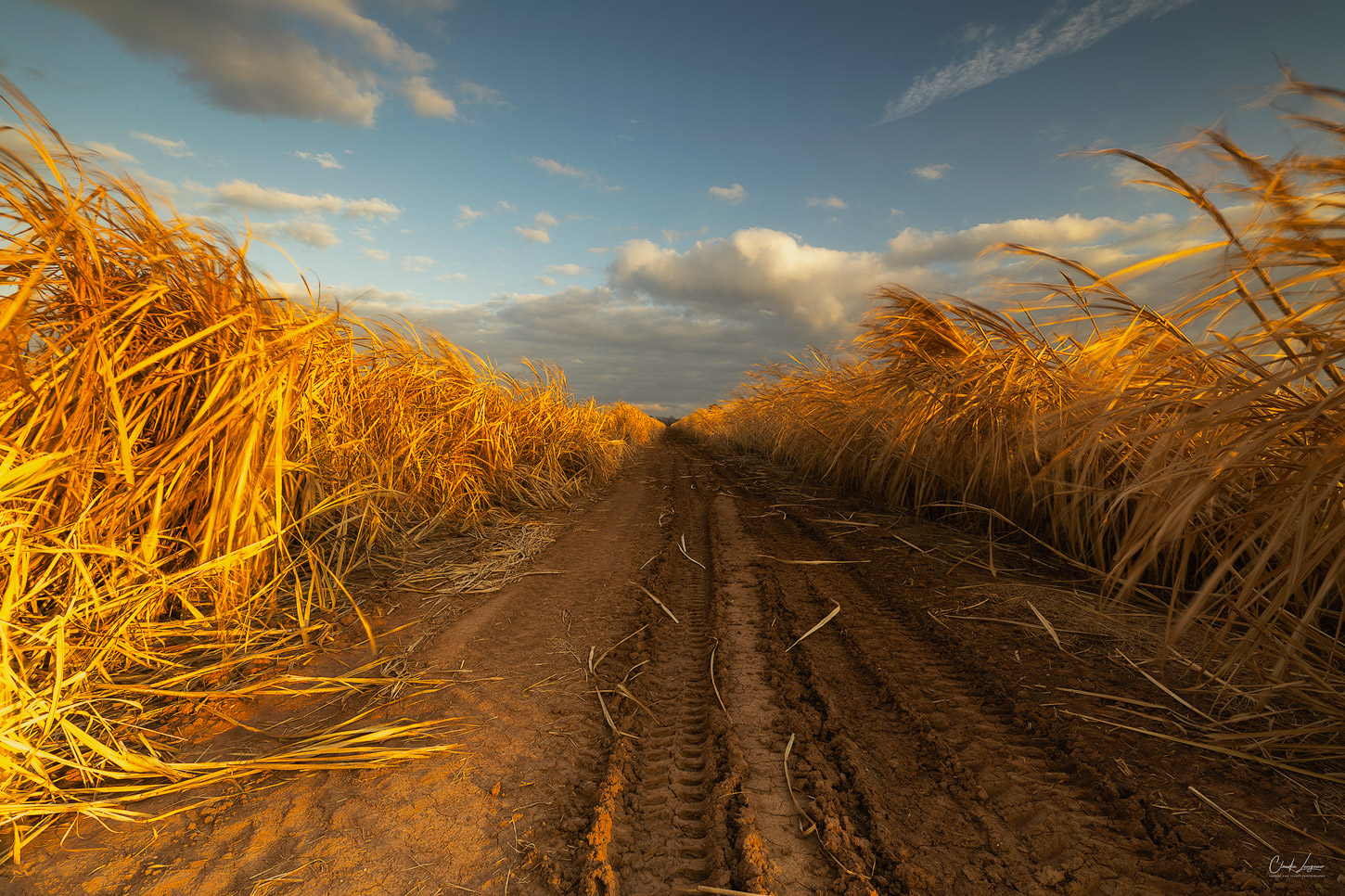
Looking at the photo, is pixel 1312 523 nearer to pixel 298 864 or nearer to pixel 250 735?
pixel 298 864

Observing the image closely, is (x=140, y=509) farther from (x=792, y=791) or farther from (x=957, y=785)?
(x=957, y=785)

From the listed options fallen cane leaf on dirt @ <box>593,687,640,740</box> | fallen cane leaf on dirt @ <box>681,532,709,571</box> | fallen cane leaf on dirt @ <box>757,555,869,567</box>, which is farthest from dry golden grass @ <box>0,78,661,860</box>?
fallen cane leaf on dirt @ <box>757,555,869,567</box>

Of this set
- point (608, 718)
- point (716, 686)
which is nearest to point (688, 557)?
point (716, 686)

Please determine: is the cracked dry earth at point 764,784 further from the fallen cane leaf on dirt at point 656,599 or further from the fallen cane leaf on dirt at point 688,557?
the fallen cane leaf on dirt at point 688,557

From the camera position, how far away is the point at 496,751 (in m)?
1.51

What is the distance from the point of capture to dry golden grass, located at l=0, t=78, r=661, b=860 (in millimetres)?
1388

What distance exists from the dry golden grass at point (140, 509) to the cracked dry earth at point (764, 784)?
0.17 m

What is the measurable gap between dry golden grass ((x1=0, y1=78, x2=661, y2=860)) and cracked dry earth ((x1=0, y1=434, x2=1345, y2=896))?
0.54ft

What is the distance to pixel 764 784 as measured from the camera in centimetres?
137

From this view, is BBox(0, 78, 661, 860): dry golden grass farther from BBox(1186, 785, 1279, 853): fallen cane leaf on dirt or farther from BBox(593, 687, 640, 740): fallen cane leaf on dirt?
BBox(1186, 785, 1279, 853): fallen cane leaf on dirt

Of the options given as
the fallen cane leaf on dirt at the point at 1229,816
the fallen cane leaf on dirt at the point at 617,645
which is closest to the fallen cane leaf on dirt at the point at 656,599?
the fallen cane leaf on dirt at the point at 617,645

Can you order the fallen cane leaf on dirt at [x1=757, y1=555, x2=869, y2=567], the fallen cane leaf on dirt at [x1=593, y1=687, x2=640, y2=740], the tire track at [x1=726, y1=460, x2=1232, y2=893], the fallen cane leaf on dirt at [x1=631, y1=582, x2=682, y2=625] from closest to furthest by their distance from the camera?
the tire track at [x1=726, y1=460, x2=1232, y2=893] < the fallen cane leaf on dirt at [x1=593, y1=687, x2=640, y2=740] < the fallen cane leaf on dirt at [x1=631, y1=582, x2=682, y2=625] < the fallen cane leaf on dirt at [x1=757, y1=555, x2=869, y2=567]

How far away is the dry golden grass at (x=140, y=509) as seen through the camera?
139cm

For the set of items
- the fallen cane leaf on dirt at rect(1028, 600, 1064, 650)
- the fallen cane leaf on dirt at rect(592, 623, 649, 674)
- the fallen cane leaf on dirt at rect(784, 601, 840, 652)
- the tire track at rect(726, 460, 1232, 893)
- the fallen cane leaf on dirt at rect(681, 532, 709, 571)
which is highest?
the fallen cane leaf on dirt at rect(1028, 600, 1064, 650)
